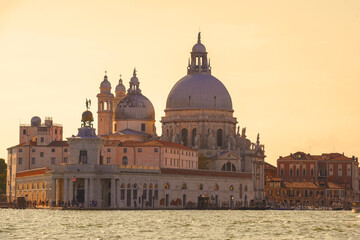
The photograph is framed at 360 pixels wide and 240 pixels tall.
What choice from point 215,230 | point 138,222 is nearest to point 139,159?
point 138,222

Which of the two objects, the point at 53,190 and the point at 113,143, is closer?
the point at 53,190

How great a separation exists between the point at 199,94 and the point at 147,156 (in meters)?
21.5

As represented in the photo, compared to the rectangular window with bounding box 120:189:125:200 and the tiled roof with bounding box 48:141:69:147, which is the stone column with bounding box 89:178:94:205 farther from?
the tiled roof with bounding box 48:141:69:147

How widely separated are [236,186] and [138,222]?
6931cm

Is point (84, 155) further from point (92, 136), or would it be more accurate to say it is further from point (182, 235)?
point (182, 235)

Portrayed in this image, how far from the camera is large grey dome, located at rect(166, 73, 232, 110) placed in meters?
175

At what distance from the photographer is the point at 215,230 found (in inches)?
3543

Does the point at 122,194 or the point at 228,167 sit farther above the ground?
the point at 228,167

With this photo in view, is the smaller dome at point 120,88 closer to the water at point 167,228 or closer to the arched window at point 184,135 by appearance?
the arched window at point 184,135

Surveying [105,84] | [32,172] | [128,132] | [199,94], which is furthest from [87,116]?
[105,84]

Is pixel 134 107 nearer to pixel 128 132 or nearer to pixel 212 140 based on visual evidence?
pixel 128 132

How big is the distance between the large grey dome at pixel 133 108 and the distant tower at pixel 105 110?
21.4 feet

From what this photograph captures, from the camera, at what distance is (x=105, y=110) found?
7244 inches

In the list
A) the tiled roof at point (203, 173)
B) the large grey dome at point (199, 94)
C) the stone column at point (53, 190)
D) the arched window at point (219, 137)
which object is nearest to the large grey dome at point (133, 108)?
the large grey dome at point (199, 94)
